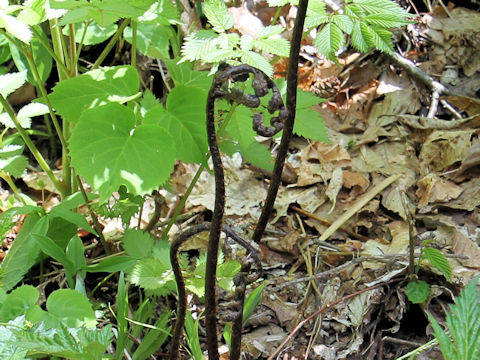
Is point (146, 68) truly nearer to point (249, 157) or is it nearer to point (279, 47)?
point (249, 157)

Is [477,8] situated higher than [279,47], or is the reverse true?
[279,47]

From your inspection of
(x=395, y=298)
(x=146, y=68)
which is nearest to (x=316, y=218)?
(x=395, y=298)

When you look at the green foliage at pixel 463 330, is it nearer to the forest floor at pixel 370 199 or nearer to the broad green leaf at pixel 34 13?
the forest floor at pixel 370 199

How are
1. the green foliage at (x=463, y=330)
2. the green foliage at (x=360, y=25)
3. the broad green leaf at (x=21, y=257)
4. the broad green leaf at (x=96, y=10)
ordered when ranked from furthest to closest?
the broad green leaf at (x=21, y=257) → the green foliage at (x=360, y=25) → the broad green leaf at (x=96, y=10) → the green foliage at (x=463, y=330)

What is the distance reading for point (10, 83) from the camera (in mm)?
2010

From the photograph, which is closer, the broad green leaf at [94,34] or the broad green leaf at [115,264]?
the broad green leaf at [115,264]

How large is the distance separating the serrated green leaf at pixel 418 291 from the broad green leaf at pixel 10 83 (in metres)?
1.60

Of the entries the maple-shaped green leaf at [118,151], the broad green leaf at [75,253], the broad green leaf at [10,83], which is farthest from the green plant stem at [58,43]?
the broad green leaf at [75,253]

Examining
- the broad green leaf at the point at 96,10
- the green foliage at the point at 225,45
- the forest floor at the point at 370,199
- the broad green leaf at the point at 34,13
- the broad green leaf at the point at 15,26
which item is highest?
the broad green leaf at the point at 96,10

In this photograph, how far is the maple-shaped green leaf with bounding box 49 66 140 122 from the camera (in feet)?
5.29

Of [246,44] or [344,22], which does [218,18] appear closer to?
[246,44]

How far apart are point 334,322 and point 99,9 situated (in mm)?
1264

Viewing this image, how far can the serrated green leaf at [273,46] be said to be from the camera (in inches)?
59.2

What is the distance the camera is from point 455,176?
235cm
